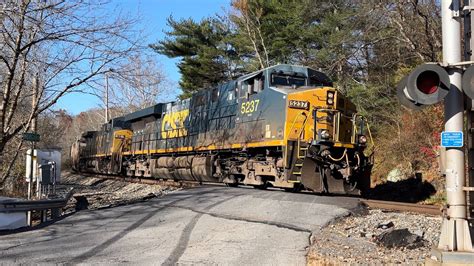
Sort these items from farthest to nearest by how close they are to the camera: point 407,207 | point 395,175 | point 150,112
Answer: point 150,112 < point 395,175 < point 407,207

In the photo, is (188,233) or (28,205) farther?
(28,205)

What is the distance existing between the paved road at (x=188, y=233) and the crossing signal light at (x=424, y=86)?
2.44m

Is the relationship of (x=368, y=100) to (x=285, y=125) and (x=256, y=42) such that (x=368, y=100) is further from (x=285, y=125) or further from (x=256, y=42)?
(x=285, y=125)

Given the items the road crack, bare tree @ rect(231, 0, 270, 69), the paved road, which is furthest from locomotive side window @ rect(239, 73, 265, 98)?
bare tree @ rect(231, 0, 270, 69)

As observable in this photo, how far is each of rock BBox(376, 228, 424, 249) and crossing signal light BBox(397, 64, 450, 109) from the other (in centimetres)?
216

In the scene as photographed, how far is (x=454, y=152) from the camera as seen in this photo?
5348 millimetres

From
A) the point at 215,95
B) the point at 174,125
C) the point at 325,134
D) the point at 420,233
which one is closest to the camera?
the point at 420,233

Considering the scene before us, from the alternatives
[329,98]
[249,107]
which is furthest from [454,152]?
[249,107]

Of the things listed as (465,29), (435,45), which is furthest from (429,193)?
(465,29)

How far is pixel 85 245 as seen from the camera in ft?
23.0

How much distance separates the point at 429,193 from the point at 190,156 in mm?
8374

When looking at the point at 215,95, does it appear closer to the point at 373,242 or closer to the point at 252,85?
the point at 252,85

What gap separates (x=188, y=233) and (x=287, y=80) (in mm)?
6825

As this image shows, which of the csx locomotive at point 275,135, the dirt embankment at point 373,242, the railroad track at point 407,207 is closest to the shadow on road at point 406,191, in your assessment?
the csx locomotive at point 275,135
